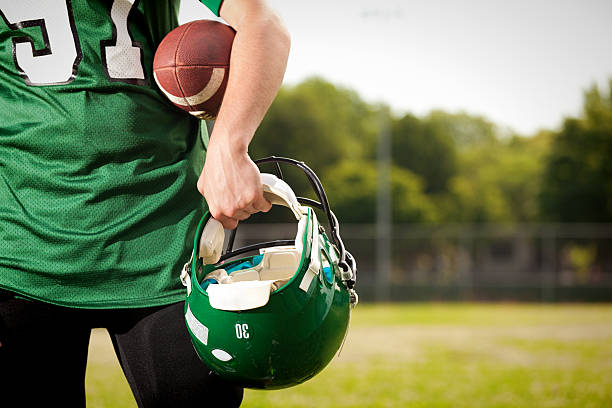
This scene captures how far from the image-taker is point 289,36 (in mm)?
1108

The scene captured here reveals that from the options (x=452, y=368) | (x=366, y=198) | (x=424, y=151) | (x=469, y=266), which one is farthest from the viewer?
(x=424, y=151)

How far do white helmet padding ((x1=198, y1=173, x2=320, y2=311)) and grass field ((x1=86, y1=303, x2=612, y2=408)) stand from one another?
295 cm

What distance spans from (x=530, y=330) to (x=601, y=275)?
7960mm

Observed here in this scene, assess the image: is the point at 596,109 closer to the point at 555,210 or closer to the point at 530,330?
the point at 555,210

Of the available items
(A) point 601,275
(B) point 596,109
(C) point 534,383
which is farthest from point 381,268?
(B) point 596,109

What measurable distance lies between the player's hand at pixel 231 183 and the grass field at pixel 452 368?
124 inches

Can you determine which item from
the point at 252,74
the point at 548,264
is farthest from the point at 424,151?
the point at 252,74

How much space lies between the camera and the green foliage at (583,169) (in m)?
28.5

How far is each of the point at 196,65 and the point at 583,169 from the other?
1268 inches

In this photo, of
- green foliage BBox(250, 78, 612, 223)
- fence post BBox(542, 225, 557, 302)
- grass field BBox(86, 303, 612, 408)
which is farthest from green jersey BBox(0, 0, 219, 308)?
green foliage BBox(250, 78, 612, 223)

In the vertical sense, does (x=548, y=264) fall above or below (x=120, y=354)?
below

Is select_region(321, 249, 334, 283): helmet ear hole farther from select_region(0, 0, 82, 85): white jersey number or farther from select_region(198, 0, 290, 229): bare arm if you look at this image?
select_region(0, 0, 82, 85): white jersey number

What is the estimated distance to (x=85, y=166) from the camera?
1.22 m

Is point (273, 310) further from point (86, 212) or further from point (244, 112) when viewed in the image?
point (86, 212)
